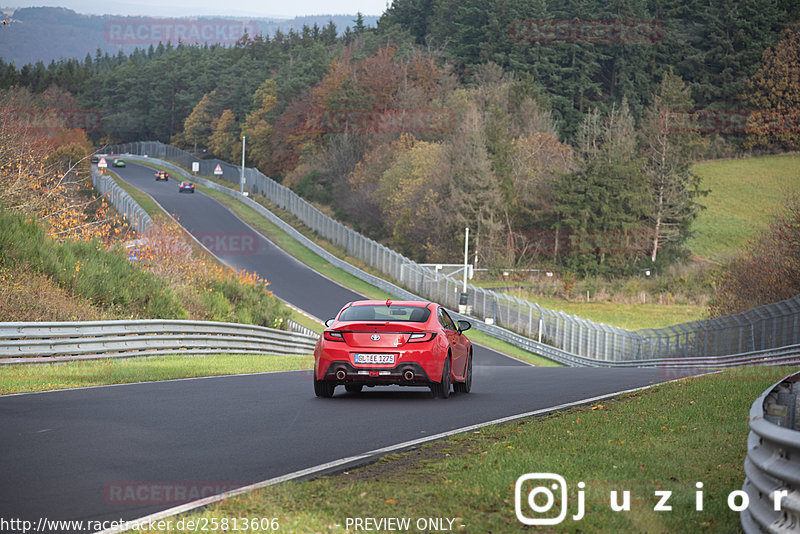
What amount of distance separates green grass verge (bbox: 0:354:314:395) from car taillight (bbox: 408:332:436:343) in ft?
17.8

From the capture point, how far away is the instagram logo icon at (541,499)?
6.58m

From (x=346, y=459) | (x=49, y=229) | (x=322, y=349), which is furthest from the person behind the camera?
(x=49, y=229)

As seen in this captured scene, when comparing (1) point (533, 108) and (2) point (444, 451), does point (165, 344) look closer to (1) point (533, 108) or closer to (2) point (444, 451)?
(2) point (444, 451)

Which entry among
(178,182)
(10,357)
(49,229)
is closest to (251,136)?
(178,182)

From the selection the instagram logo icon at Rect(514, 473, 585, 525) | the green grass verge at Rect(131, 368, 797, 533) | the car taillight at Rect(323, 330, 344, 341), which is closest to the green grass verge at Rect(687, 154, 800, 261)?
the car taillight at Rect(323, 330, 344, 341)

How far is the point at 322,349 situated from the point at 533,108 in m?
93.6

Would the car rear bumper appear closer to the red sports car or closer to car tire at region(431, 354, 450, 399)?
the red sports car

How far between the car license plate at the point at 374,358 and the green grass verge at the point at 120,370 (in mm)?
4674

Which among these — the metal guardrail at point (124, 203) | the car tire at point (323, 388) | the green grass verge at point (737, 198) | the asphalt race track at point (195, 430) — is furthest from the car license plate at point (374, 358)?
the green grass verge at point (737, 198)

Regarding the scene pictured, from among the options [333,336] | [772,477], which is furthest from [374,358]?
[772,477]

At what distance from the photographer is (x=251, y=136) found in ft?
438

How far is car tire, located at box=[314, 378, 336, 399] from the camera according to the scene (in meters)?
14.8

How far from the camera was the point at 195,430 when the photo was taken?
35.8ft

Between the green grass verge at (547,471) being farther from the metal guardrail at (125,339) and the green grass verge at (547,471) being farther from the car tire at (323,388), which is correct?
the metal guardrail at (125,339)
